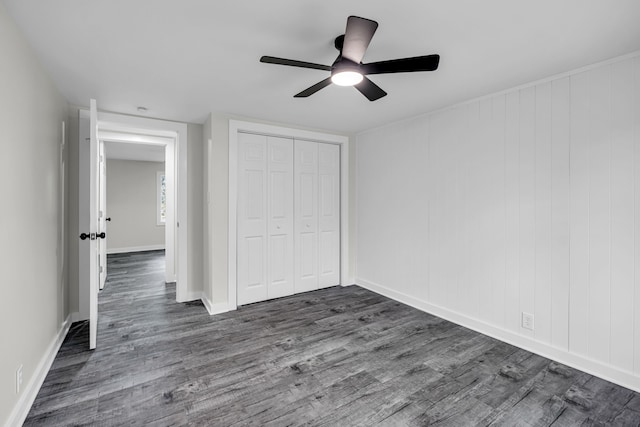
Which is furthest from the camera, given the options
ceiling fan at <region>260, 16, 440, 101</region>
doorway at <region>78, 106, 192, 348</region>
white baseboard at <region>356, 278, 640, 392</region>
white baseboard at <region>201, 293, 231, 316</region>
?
white baseboard at <region>201, 293, 231, 316</region>

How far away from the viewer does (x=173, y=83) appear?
2.58 meters

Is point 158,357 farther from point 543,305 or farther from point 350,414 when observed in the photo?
point 543,305

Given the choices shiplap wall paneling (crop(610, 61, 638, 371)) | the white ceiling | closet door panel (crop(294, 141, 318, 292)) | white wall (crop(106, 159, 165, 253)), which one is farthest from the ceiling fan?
white wall (crop(106, 159, 165, 253))

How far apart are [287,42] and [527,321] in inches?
116

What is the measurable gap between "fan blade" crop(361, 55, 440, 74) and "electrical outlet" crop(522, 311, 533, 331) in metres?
2.24

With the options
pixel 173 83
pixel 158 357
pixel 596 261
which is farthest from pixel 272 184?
pixel 596 261

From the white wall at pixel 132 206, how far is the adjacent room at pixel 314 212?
3.86 metres

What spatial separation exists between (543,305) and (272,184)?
121 inches

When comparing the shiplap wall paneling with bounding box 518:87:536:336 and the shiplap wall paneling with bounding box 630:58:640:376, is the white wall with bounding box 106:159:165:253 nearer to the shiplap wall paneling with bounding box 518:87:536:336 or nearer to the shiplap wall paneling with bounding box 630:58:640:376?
the shiplap wall paneling with bounding box 518:87:536:336

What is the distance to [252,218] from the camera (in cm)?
380

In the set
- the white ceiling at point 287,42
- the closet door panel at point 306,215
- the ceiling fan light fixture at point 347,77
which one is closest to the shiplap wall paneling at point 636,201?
the white ceiling at point 287,42

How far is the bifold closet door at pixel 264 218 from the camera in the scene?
374cm

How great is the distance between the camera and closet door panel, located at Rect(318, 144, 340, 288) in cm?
438

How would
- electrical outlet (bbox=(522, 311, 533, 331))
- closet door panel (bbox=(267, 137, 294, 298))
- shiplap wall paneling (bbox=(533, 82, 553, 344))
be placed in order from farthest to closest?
closet door panel (bbox=(267, 137, 294, 298)), electrical outlet (bbox=(522, 311, 533, 331)), shiplap wall paneling (bbox=(533, 82, 553, 344))
